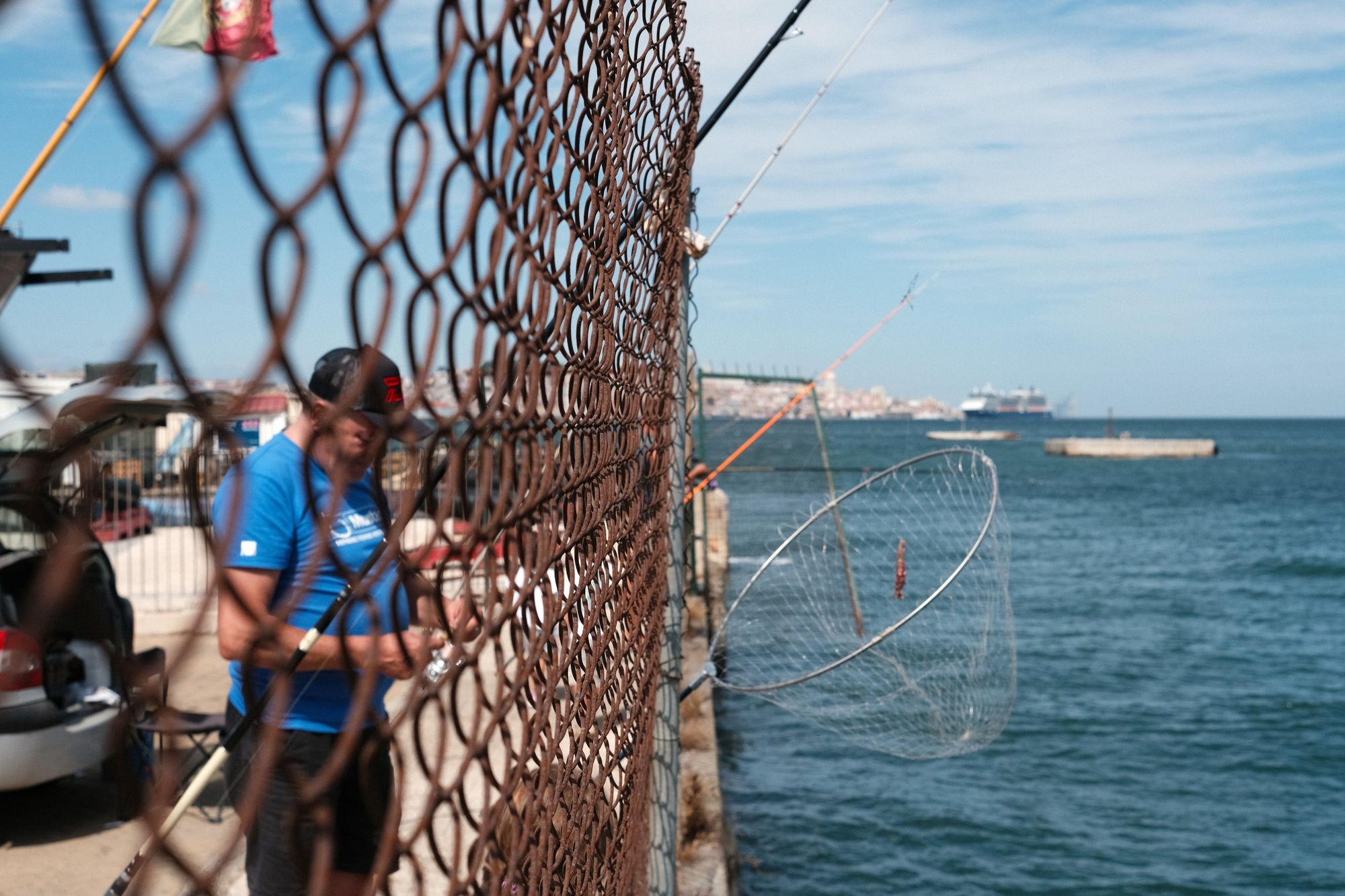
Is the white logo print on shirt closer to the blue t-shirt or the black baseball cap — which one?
the blue t-shirt

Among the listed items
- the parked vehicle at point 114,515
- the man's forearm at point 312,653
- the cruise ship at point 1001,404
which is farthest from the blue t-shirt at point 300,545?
the cruise ship at point 1001,404

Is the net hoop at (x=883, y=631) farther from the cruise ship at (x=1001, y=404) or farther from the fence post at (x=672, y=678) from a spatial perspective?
the cruise ship at (x=1001, y=404)

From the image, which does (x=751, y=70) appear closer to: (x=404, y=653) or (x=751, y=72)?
(x=751, y=72)

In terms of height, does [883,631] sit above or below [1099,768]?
above

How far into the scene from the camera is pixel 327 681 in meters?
2.69

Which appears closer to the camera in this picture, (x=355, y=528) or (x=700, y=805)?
(x=355, y=528)

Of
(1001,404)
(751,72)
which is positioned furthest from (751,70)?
(1001,404)

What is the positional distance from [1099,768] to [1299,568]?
22129 millimetres

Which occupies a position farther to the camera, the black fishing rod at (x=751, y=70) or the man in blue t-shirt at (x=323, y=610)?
the black fishing rod at (x=751, y=70)

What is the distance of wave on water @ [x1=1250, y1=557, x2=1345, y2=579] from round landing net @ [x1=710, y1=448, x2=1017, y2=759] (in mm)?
21022

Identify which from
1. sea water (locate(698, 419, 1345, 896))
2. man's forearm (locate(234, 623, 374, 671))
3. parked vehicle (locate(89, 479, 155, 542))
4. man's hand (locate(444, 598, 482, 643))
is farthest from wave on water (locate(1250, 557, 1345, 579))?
man's hand (locate(444, 598, 482, 643))

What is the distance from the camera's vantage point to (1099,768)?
41.5 feet

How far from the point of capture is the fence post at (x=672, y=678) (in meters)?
2.89

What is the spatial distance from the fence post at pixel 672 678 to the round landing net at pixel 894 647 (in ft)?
1.96
